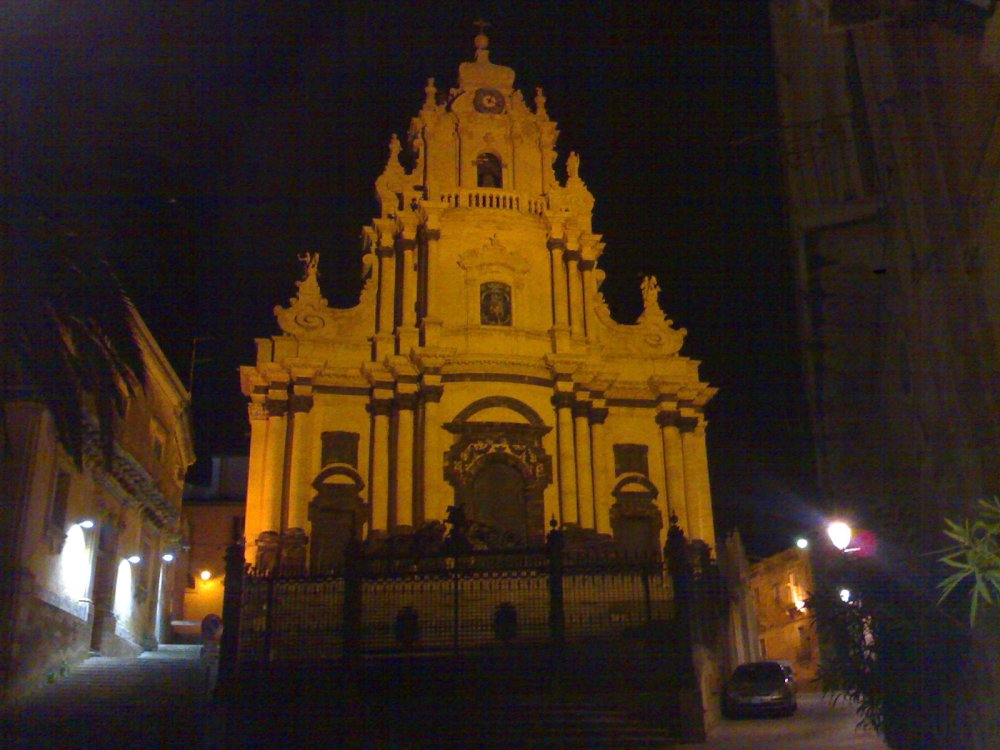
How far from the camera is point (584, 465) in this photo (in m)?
29.2

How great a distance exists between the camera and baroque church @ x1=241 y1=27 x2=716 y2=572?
2834cm

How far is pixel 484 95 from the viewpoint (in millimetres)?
35188

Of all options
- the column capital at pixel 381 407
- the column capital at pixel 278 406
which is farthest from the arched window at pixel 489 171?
the column capital at pixel 278 406

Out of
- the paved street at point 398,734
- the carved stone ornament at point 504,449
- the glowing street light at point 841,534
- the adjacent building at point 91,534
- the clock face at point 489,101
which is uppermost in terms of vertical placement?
the clock face at point 489,101

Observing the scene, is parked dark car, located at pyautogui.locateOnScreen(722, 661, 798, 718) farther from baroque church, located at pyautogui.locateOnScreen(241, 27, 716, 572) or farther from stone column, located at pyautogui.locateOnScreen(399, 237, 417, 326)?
stone column, located at pyautogui.locateOnScreen(399, 237, 417, 326)

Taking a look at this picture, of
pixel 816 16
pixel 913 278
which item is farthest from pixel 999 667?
pixel 816 16

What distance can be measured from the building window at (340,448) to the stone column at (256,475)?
6.54ft

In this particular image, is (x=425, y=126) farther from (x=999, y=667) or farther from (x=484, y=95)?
(x=999, y=667)

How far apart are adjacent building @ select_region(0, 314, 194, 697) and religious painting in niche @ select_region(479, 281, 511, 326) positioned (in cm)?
1071

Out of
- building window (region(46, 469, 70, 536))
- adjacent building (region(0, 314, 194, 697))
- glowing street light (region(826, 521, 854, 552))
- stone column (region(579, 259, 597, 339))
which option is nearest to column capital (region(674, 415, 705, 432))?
stone column (region(579, 259, 597, 339))

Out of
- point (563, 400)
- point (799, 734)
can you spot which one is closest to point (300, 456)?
point (563, 400)

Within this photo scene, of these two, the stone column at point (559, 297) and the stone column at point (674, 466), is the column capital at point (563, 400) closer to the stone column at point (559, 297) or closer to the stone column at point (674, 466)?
the stone column at point (559, 297)

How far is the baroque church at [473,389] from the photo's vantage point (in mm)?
28344

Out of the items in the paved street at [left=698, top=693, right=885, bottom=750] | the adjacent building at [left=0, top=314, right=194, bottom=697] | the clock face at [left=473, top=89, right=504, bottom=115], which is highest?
the clock face at [left=473, top=89, right=504, bottom=115]
